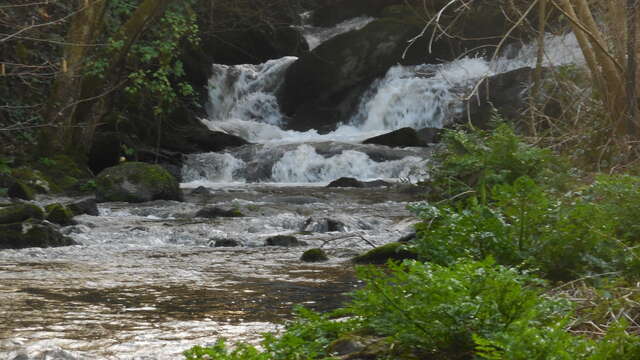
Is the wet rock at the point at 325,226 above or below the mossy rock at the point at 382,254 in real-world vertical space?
below

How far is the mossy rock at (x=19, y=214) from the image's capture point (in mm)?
10453

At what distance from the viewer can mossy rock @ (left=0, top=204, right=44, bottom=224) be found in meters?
10.5

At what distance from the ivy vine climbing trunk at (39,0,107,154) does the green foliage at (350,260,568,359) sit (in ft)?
39.3

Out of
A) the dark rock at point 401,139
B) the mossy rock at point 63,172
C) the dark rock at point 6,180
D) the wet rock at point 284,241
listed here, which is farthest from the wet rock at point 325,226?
the dark rock at point 401,139

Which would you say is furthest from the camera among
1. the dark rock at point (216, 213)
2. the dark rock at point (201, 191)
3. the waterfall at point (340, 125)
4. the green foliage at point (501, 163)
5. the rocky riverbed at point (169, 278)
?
the waterfall at point (340, 125)

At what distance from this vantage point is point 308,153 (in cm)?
2041

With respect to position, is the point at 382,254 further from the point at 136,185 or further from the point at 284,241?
the point at 136,185

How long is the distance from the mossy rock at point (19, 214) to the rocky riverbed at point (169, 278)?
1.59 ft

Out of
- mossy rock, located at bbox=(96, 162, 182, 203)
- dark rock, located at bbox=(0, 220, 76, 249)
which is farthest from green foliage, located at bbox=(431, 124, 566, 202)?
mossy rock, located at bbox=(96, 162, 182, 203)

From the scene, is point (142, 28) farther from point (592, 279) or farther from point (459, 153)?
point (592, 279)

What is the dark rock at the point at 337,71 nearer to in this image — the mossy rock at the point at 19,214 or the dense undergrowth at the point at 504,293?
the mossy rock at the point at 19,214

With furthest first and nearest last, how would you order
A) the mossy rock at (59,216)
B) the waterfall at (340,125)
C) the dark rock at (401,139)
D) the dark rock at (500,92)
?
the dark rock at (500,92) → the dark rock at (401,139) → the waterfall at (340,125) → the mossy rock at (59,216)

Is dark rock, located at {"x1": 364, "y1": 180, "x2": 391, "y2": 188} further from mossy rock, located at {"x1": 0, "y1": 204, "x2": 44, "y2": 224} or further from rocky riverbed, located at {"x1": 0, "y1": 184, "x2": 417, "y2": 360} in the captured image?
mossy rock, located at {"x1": 0, "y1": 204, "x2": 44, "y2": 224}

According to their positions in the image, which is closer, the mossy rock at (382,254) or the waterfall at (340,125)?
the mossy rock at (382,254)
